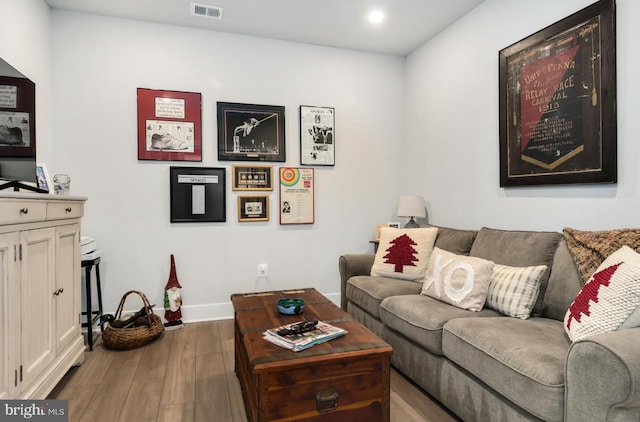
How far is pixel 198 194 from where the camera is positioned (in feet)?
10.9

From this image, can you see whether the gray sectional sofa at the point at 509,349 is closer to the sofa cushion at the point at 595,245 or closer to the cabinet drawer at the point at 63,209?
the sofa cushion at the point at 595,245

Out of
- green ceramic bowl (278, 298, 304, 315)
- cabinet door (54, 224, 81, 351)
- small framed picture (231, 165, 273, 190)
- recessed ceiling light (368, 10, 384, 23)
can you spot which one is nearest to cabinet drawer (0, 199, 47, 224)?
cabinet door (54, 224, 81, 351)

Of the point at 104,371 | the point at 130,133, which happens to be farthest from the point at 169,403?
the point at 130,133

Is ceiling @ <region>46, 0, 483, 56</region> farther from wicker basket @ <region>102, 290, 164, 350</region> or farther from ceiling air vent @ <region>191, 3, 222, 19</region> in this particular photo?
wicker basket @ <region>102, 290, 164, 350</region>

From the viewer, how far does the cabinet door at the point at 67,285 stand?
2090 millimetres

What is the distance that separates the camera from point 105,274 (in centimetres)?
312

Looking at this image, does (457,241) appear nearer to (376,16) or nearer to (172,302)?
(376,16)

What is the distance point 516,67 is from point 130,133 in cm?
315

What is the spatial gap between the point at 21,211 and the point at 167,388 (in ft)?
4.02

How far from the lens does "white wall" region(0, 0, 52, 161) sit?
2377mm

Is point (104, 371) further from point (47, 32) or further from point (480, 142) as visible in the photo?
point (480, 142)

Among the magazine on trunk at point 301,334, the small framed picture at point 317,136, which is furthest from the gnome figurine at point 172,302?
the magazine on trunk at point 301,334

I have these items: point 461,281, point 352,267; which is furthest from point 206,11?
point 461,281

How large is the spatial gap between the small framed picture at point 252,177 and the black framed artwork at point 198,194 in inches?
4.3
